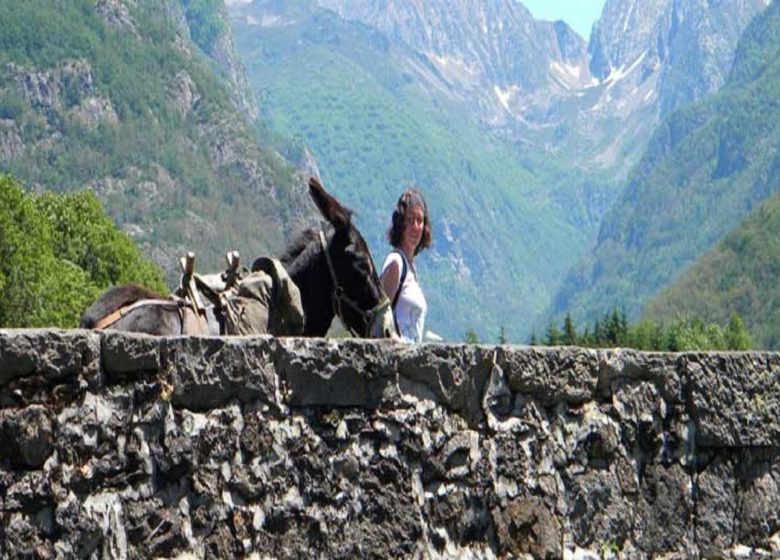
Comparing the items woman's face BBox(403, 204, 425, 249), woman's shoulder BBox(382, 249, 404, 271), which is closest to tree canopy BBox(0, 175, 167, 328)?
woman's shoulder BBox(382, 249, 404, 271)

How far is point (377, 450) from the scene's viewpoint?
7617 mm

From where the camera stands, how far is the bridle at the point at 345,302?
11.4 metres

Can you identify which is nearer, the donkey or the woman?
the donkey

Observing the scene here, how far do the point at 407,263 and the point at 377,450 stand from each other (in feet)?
13.8

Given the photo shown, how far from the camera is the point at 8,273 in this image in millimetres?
69375

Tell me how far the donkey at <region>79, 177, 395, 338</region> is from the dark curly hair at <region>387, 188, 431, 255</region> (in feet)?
0.78

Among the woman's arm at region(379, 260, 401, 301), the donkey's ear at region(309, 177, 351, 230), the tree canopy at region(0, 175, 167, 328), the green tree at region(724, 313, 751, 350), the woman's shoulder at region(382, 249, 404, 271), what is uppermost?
the donkey's ear at region(309, 177, 351, 230)

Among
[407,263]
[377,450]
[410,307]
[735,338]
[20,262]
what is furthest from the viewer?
[735,338]

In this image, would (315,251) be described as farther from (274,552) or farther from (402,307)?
(274,552)

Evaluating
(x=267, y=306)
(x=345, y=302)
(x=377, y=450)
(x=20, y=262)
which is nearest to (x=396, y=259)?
(x=345, y=302)

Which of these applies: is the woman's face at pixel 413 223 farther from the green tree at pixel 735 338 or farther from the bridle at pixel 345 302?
the green tree at pixel 735 338

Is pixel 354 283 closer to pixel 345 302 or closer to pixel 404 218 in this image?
pixel 345 302

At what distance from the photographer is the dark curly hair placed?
1162 centimetres

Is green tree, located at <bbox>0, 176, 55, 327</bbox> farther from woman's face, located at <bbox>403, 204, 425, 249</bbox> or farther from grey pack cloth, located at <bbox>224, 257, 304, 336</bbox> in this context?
grey pack cloth, located at <bbox>224, 257, 304, 336</bbox>
